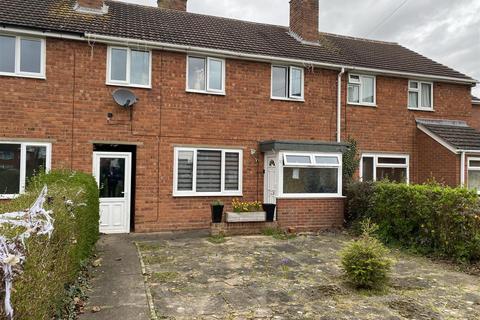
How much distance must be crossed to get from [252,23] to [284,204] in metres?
7.99

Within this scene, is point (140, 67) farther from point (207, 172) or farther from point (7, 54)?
point (207, 172)

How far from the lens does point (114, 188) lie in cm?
1039

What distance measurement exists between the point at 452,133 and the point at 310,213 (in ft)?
20.2

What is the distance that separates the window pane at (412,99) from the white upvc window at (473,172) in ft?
8.96

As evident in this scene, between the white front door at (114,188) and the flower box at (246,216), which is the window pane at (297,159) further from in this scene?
the white front door at (114,188)

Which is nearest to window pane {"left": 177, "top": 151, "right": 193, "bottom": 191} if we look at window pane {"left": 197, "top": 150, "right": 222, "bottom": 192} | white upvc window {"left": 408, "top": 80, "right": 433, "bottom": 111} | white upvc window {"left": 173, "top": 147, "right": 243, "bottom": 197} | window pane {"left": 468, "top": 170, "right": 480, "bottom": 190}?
white upvc window {"left": 173, "top": 147, "right": 243, "bottom": 197}

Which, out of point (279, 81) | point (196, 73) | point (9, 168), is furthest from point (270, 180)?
point (9, 168)

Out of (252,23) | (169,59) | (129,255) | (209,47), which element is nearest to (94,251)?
(129,255)

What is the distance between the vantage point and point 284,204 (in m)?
10.7

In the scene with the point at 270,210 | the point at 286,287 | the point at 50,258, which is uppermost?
the point at 50,258

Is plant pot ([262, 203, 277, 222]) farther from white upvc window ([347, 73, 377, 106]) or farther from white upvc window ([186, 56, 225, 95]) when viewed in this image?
white upvc window ([347, 73, 377, 106])

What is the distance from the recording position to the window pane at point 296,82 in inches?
481

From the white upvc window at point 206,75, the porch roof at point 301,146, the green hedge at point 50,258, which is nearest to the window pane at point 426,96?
the porch roof at point 301,146

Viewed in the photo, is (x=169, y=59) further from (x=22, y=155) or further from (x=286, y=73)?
(x=22, y=155)
